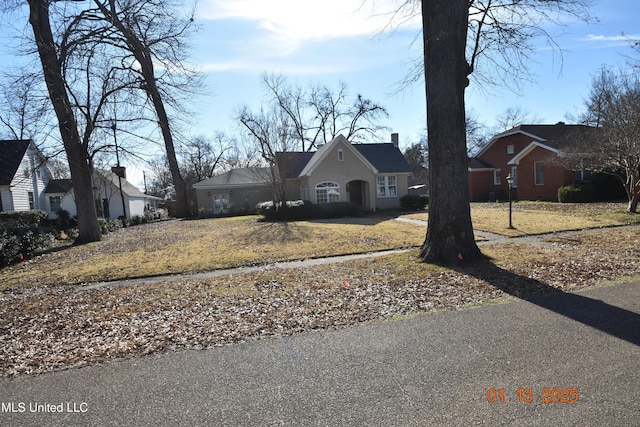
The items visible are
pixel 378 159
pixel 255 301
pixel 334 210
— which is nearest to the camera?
pixel 255 301

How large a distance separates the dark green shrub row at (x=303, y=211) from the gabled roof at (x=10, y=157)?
61.7ft

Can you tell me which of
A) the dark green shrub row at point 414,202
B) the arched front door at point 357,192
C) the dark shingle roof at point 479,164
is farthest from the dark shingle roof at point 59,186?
the dark shingle roof at point 479,164

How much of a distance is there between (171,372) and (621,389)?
412 centimetres

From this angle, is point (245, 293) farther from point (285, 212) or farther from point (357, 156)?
point (357, 156)

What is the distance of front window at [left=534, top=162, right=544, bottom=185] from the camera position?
26.6 metres

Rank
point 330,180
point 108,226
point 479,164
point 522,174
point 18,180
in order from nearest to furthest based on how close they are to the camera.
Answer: point 108,226
point 18,180
point 330,180
point 522,174
point 479,164

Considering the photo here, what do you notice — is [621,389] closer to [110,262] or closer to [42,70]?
[110,262]

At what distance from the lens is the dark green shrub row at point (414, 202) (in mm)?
27297

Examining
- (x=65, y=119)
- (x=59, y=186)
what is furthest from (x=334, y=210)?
(x=59, y=186)

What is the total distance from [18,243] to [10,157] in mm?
20580

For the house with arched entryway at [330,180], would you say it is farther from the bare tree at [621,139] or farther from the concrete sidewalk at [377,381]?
the concrete sidewalk at [377,381]

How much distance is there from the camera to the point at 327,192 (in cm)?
2681

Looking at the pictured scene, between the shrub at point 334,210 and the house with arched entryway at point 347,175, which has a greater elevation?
the house with arched entryway at point 347,175

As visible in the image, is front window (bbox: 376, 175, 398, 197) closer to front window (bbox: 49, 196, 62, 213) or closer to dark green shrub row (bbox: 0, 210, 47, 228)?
dark green shrub row (bbox: 0, 210, 47, 228)
